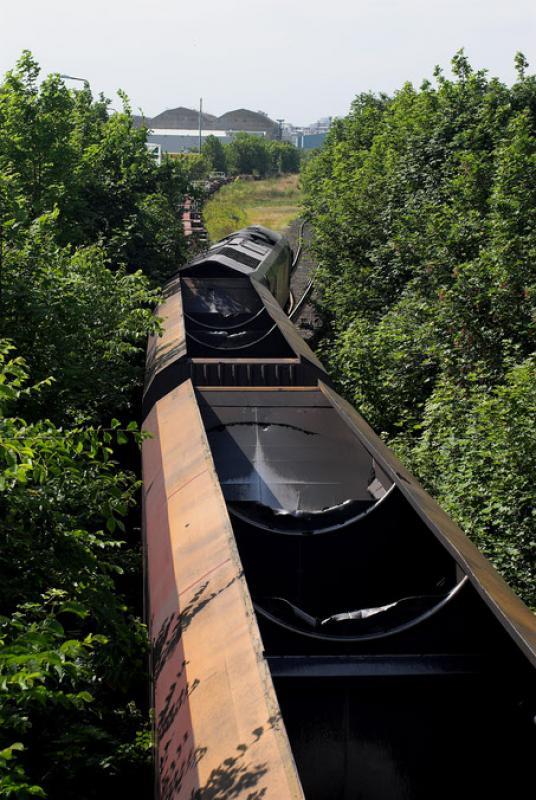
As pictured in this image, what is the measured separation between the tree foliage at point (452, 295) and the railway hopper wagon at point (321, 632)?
2018 millimetres

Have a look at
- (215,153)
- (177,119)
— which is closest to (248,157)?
(215,153)

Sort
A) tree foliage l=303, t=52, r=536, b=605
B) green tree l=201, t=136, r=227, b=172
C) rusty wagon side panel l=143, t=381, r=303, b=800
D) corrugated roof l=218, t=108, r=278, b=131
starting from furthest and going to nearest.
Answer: corrugated roof l=218, t=108, r=278, b=131 < green tree l=201, t=136, r=227, b=172 < tree foliage l=303, t=52, r=536, b=605 < rusty wagon side panel l=143, t=381, r=303, b=800

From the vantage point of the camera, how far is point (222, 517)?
6.37m

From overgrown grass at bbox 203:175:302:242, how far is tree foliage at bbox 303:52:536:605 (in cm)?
2001

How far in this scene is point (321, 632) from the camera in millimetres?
5777

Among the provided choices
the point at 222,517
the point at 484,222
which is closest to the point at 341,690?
the point at 222,517

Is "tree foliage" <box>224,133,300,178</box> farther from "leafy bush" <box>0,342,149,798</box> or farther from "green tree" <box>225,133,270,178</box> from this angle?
"leafy bush" <box>0,342,149,798</box>

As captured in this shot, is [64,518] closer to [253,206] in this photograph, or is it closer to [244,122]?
[253,206]

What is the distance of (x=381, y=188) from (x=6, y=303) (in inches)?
640

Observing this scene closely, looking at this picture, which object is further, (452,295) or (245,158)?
(245,158)

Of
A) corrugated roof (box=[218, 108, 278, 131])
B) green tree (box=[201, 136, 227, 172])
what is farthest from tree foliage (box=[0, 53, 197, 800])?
corrugated roof (box=[218, 108, 278, 131])

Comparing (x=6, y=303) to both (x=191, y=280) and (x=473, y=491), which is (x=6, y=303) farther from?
(x=191, y=280)

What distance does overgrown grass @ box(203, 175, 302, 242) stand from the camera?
49.3m

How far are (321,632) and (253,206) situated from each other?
68304 millimetres
